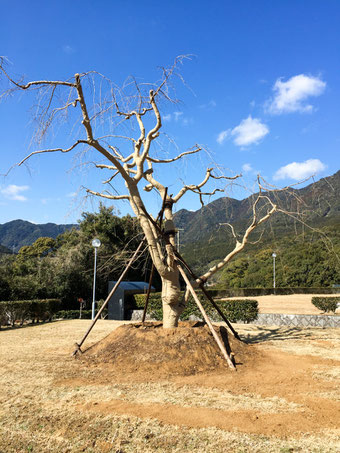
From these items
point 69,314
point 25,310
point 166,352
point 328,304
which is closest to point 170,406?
point 166,352

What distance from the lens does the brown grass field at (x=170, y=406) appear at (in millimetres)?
3295

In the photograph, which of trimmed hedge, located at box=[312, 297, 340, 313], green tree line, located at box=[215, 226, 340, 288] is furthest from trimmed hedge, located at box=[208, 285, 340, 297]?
trimmed hedge, located at box=[312, 297, 340, 313]

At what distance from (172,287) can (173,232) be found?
131 centimetres

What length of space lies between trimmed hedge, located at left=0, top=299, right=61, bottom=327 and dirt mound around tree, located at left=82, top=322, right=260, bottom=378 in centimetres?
743

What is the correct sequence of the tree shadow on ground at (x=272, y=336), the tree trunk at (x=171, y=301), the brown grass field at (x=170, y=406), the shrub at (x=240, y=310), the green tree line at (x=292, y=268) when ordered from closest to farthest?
the brown grass field at (x=170, y=406) < the tree trunk at (x=171, y=301) < the tree shadow on ground at (x=272, y=336) < the shrub at (x=240, y=310) < the green tree line at (x=292, y=268)

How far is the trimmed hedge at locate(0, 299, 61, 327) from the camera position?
13516 mm

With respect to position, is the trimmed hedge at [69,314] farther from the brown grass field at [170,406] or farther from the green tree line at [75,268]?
the brown grass field at [170,406]

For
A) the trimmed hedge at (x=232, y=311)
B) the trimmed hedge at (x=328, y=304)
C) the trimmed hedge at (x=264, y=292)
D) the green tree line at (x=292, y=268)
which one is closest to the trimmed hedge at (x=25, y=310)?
the trimmed hedge at (x=232, y=311)

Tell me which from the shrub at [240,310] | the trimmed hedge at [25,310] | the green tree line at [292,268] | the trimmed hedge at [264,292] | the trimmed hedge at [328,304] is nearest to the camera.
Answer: the trimmed hedge at [25,310]

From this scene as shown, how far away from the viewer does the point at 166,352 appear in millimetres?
6508

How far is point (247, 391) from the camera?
490 centimetres

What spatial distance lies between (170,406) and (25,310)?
11693 millimetres

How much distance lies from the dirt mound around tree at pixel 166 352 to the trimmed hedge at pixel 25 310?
7.43m

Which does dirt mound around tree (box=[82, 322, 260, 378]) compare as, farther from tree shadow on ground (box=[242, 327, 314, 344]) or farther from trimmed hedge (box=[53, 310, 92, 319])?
trimmed hedge (box=[53, 310, 92, 319])
